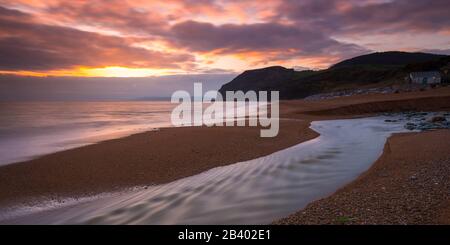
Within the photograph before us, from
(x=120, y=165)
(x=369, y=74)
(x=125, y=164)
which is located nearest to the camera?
(x=120, y=165)

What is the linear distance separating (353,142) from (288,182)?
8.67m

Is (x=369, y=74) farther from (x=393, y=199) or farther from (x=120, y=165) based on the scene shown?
(x=393, y=199)

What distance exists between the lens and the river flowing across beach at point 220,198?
651 cm

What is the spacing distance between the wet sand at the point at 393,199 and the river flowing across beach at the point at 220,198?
0.82m

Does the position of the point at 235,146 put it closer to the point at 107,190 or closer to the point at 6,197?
the point at 107,190

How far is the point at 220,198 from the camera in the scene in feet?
24.9

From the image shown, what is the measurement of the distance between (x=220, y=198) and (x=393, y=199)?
148 inches

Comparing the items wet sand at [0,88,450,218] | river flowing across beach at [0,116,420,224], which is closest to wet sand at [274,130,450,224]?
river flowing across beach at [0,116,420,224]

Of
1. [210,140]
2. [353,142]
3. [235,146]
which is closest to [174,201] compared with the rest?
[235,146]

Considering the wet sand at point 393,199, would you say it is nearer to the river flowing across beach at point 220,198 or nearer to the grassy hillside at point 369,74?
the river flowing across beach at point 220,198

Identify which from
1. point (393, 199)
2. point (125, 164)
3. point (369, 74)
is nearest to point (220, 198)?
point (393, 199)

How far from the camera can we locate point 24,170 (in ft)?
34.9

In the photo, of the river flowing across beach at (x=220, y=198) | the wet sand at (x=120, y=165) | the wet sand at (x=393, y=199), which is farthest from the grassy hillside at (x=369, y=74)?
the wet sand at (x=393, y=199)

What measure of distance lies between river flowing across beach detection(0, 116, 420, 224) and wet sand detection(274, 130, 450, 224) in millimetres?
823
